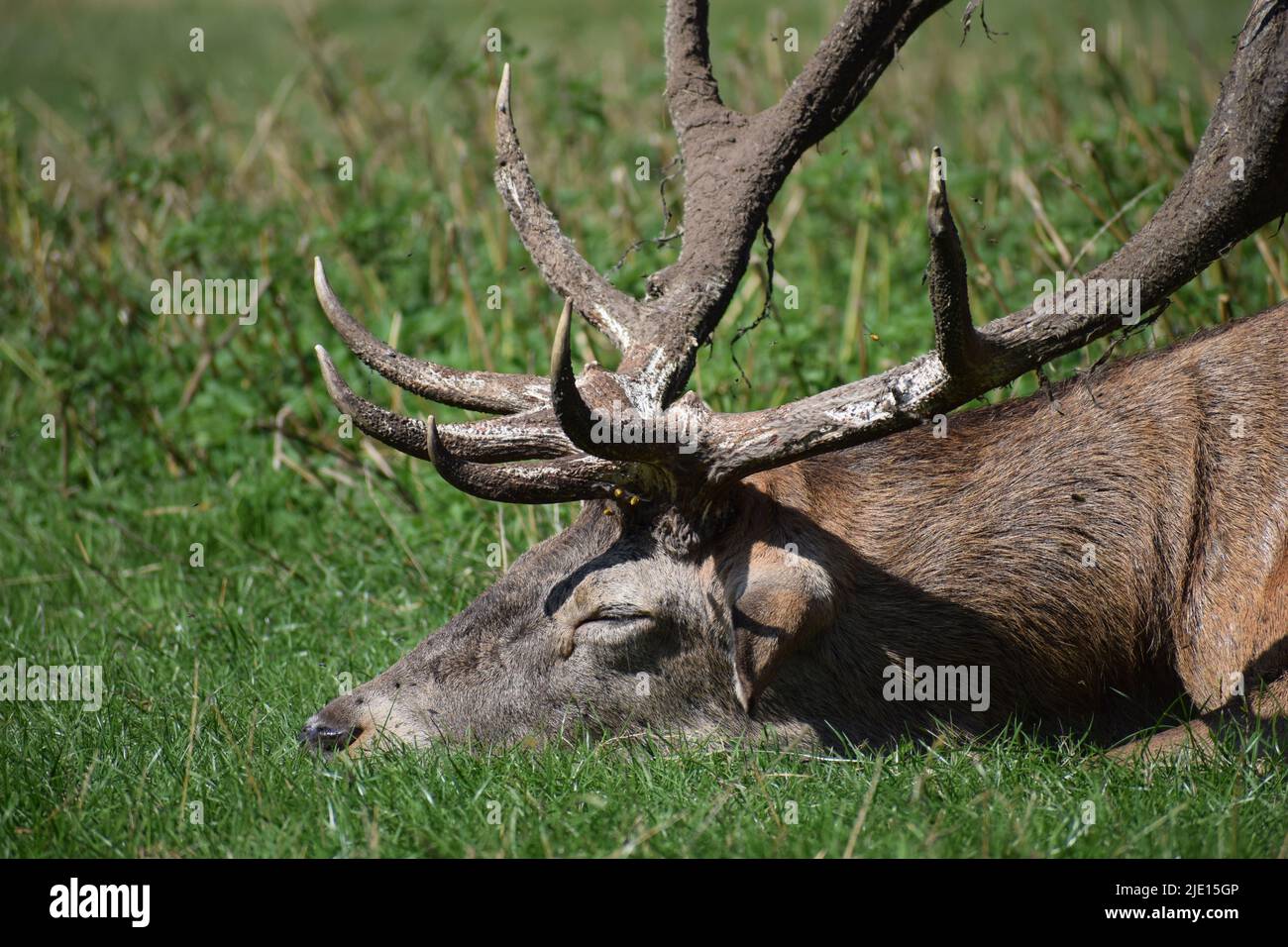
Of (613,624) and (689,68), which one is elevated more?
(689,68)

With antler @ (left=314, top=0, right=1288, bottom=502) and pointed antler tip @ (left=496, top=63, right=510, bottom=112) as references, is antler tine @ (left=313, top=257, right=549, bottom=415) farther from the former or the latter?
pointed antler tip @ (left=496, top=63, right=510, bottom=112)

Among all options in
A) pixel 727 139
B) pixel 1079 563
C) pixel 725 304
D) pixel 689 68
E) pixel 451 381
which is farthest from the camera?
pixel 689 68

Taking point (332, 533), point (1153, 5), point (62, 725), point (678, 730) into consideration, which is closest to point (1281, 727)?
point (678, 730)

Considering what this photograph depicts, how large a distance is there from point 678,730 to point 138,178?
197 inches

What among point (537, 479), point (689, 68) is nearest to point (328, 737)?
point (537, 479)

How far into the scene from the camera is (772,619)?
164 inches

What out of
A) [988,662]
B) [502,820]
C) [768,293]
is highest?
[768,293]

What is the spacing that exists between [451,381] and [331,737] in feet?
3.82

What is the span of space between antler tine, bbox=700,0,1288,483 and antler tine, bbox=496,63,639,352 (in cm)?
121

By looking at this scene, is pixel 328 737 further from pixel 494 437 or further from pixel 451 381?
pixel 451 381

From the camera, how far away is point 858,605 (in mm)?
4434

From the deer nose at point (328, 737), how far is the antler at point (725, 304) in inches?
35.7

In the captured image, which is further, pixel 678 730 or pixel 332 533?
pixel 332 533
